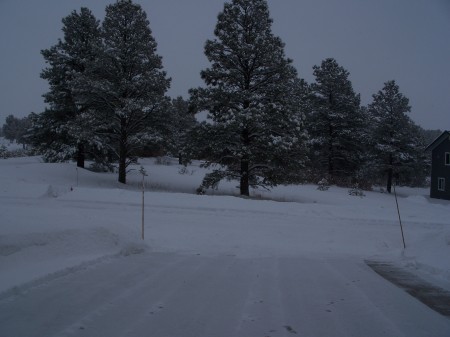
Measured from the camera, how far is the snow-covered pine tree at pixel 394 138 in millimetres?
38438

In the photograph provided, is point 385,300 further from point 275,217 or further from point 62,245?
point 275,217

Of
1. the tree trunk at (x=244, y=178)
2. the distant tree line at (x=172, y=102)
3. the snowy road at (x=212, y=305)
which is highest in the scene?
the distant tree line at (x=172, y=102)

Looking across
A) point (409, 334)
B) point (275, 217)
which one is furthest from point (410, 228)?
point (409, 334)

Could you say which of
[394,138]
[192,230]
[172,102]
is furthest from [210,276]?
[394,138]

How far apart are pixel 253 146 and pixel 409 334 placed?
16402 millimetres

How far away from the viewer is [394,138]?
38.5 metres

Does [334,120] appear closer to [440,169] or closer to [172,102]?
[440,169]

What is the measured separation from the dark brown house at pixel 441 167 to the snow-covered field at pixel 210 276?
2576 centimetres

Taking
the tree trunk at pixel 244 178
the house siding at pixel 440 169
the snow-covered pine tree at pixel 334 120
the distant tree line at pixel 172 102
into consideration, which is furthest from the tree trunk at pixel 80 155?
the house siding at pixel 440 169

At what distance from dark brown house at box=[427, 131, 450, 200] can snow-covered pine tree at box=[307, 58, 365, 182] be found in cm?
723

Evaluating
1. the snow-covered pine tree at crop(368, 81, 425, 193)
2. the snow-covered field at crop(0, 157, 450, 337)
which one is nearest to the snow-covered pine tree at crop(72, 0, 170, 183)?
the snow-covered field at crop(0, 157, 450, 337)

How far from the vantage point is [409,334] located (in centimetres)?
443

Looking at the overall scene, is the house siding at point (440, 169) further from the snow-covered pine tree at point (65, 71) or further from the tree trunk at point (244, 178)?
the snow-covered pine tree at point (65, 71)

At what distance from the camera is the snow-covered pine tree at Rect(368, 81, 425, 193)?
38.4m
